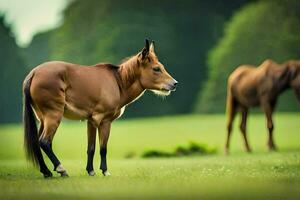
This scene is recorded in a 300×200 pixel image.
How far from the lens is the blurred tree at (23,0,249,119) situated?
1732 inches

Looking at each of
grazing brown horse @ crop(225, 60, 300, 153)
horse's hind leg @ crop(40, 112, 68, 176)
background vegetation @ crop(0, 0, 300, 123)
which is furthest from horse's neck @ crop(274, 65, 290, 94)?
background vegetation @ crop(0, 0, 300, 123)

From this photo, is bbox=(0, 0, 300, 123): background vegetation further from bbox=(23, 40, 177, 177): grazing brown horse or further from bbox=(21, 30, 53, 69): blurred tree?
bbox=(23, 40, 177, 177): grazing brown horse

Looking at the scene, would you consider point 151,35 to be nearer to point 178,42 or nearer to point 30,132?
point 178,42

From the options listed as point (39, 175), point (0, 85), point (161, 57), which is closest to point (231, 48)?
point (161, 57)

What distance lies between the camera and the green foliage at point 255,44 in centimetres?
3866

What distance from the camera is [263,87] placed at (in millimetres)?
19453

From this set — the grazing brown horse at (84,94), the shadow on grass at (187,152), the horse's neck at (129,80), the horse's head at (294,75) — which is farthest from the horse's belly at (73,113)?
the horse's head at (294,75)

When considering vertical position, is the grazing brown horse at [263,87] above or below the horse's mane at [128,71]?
below

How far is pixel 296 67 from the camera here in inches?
764

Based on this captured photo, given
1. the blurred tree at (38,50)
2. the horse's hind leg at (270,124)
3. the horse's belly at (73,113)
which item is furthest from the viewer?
the blurred tree at (38,50)

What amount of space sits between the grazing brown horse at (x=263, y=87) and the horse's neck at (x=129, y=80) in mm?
7769

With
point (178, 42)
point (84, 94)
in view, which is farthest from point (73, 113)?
point (178, 42)

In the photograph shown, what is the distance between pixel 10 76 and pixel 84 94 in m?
31.3

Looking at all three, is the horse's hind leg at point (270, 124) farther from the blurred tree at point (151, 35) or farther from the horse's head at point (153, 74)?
the blurred tree at point (151, 35)
